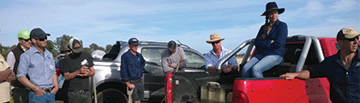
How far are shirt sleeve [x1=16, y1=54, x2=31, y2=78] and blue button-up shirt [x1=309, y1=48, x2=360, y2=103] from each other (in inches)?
136

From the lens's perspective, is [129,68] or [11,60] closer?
[11,60]

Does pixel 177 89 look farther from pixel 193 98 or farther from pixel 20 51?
pixel 20 51

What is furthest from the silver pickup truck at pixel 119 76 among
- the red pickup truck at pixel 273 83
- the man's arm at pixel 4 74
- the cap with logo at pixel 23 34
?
the man's arm at pixel 4 74

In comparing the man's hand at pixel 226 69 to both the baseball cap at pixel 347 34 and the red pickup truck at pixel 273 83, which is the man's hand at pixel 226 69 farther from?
the baseball cap at pixel 347 34

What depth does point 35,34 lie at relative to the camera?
4.05 meters

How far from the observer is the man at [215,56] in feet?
16.4

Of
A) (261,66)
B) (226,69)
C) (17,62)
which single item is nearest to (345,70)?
(261,66)

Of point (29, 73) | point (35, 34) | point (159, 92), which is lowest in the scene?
point (159, 92)

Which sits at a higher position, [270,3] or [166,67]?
[270,3]

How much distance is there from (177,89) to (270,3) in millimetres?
1770

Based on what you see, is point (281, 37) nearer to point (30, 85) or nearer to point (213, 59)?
point (213, 59)

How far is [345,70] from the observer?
296cm

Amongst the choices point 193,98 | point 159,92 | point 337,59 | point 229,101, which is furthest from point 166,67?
point 337,59

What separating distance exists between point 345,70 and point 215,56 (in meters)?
2.52
